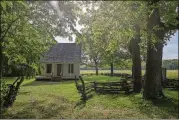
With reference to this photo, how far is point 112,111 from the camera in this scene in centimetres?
1302

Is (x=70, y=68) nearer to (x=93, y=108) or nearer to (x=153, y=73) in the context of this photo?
(x=153, y=73)

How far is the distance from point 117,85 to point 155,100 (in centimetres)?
555

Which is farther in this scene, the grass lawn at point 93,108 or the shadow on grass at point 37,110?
the grass lawn at point 93,108

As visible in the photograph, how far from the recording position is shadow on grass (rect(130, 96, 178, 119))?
1241 centimetres

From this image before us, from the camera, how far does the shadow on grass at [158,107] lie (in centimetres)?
1241

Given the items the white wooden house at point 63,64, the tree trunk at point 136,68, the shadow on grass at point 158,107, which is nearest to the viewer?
the shadow on grass at point 158,107

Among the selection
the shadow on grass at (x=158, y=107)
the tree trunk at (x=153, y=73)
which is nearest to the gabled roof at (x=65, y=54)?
the tree trunk at (x=153, y=73)

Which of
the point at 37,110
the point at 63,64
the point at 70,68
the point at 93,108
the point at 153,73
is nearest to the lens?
the point at 37,110

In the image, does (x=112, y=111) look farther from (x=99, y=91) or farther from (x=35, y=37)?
(x=99, y=91)

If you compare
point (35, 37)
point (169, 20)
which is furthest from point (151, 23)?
point (35, 37)

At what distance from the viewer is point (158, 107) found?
45.8 ft

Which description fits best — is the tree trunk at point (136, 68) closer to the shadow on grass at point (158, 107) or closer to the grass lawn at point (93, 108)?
the grass lawn at point (93, 108)

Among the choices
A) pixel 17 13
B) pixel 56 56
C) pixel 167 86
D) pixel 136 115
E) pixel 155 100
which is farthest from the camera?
pixel 56 56

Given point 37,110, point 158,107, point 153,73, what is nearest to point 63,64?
point 153,73
